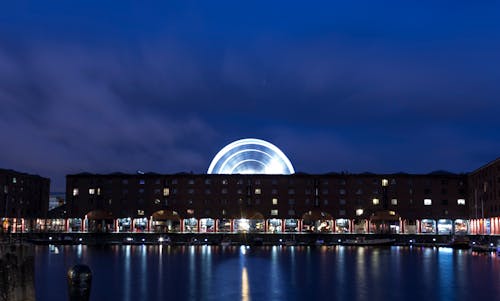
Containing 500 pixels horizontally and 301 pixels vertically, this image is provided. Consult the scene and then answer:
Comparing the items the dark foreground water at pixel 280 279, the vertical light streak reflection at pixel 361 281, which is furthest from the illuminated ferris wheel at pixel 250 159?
the vertical light streak reflection at pixel 361 281

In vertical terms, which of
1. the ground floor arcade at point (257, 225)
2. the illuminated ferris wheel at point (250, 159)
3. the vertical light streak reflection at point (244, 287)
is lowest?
the vertical light streak reflection at point (244, 287)

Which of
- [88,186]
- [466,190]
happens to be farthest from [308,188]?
[88,186]

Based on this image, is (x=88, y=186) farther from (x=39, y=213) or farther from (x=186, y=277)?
(x=186, y=277)

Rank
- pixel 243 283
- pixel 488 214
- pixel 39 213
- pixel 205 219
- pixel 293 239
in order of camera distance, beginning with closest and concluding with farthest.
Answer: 1. pixel 243 283
2. pixel 488 214
3. pixel 293 239
4. pixel 205 219
5. pixel 39 213

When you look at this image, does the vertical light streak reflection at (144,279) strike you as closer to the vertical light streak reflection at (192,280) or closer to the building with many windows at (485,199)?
the vertical light streak reflection at (192,280)

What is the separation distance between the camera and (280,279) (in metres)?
53.4

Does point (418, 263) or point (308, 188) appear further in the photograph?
point (308, 188)

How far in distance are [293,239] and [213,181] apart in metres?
22.6

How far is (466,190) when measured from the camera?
131m

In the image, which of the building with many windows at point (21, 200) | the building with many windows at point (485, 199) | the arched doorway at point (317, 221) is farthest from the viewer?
the building with many windows at point (21, 200)

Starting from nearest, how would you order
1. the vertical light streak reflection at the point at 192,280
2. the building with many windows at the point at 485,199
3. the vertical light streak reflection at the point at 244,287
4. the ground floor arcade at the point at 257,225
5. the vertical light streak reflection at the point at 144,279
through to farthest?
the vertical light streak reflection at the point at 244,287 < the vertical light streak reflection at the point at 192,280 < the vertical light streak reflection at the point at 144,279 < the building with many windows at the point at 485,199 < the ground floor arcade at the point at 257,225

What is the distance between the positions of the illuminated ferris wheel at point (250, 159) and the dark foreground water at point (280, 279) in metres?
63.6

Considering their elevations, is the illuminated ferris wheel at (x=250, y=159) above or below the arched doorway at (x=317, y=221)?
above

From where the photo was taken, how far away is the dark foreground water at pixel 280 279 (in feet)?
142
